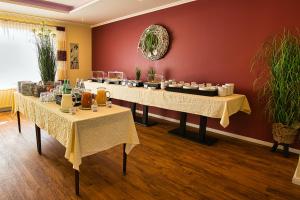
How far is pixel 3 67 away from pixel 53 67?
276 cm

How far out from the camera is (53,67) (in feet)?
9.25

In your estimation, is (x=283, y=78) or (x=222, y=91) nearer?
(x=283, y=78)

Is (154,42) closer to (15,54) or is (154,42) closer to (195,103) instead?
(195,103)

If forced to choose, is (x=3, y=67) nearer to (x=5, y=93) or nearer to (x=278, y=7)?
(x=5, y=93)

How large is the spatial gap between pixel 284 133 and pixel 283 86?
1.98ft

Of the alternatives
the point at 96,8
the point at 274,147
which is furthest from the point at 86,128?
the point at 96,8

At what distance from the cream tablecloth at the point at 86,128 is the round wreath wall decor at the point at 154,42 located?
7.65ft

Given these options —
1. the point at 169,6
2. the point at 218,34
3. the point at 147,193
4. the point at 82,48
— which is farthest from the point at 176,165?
the point at 82,48

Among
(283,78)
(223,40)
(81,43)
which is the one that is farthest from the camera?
(81,43)

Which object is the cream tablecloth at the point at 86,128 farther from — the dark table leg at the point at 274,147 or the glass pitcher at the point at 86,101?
the dark table leg at the point at 274,147

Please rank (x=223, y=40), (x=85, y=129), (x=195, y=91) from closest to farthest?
1. (x=85, y=129)
2. (x=195, y=91)
3. (x=223, y=40)

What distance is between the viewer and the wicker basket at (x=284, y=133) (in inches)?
101

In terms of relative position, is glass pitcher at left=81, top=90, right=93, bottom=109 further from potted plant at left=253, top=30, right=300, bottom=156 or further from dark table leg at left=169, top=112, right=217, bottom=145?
potted plant at left=253, top=30, right=300, bottom=156

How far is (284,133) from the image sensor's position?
102 inches
